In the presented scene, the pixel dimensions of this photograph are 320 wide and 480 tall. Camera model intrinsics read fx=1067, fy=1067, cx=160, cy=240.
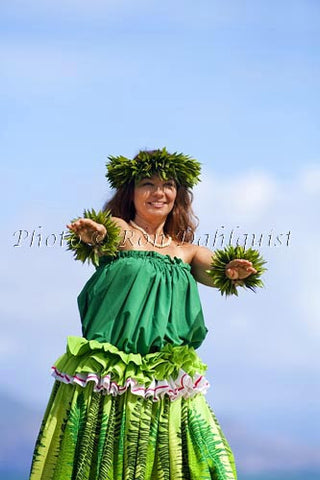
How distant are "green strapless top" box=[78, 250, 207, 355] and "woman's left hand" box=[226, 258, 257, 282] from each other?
17 cm

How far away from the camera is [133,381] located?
436 cm

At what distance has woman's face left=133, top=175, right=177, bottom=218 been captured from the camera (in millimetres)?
4777

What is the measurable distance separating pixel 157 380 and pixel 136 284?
420 mm

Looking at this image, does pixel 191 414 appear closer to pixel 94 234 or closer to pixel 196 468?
pixel 196 468

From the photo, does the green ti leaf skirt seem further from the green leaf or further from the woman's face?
the woman's face

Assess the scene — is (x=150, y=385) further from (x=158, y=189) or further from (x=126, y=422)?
(x=158, y=189)

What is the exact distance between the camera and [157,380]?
4406mm

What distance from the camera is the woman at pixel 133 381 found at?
434cm

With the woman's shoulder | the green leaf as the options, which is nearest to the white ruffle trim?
the green leaf

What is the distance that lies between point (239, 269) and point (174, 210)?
46cm

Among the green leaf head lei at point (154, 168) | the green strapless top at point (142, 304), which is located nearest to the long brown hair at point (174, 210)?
the green leaf head lei at point (154, 168)

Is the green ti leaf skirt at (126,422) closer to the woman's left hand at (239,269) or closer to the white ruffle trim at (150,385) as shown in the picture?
the white ruffle trim at (150,385)

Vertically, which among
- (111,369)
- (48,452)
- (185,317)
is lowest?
(48,452)

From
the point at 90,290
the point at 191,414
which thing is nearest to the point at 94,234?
the point at 90,290
